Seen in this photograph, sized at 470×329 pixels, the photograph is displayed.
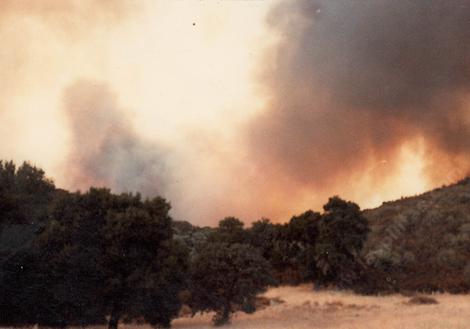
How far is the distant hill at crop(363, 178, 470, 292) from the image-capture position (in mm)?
52031

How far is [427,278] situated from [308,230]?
13048 mm

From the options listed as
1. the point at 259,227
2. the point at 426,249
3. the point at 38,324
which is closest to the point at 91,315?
the point at 38,324

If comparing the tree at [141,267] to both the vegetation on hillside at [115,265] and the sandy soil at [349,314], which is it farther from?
the sandy soil at [349,314]

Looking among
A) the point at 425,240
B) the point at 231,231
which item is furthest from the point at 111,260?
the point at 425,240

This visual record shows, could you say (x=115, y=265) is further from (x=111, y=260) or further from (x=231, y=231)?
(x=231, y=231)

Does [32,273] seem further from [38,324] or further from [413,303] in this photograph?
[413,303]

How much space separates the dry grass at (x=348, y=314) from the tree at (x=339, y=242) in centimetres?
237

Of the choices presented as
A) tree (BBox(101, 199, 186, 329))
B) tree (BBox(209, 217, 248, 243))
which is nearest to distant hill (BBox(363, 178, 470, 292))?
Result: tree (BBox(209, 217, 248, 243))

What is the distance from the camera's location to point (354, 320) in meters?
30.6

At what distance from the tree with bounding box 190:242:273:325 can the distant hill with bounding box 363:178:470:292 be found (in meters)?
20.0

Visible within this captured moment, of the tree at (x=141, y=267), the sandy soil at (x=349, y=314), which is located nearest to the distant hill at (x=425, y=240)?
the sandy soil at (x=349, y=314)

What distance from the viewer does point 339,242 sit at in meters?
50.7

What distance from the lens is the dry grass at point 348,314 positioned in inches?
1098

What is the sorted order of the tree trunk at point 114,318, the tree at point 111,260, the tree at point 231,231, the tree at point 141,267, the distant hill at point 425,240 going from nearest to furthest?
the tree at point 111,260 → the tree at point 141,267 → the tree trunk at point 114,318 → the tree at point 231,231 → the distant hill at point 425,240
